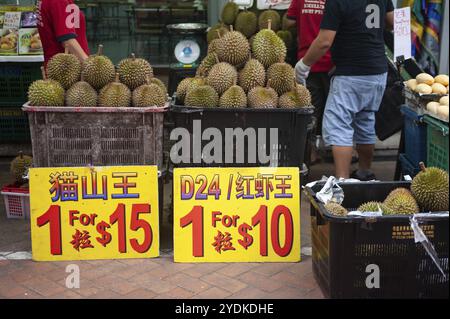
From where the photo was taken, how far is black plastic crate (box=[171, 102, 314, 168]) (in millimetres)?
3957

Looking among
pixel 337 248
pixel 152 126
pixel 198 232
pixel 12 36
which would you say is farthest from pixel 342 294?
pixel 12 36

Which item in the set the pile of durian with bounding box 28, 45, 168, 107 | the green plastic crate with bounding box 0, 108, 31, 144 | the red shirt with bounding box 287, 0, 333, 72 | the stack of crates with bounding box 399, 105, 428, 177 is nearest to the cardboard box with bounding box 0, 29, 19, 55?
the green plastic crate with bounding box 0, 108, 31, 144

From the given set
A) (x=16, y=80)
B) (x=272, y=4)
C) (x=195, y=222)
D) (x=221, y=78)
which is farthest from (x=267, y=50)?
(x=16, y=80)

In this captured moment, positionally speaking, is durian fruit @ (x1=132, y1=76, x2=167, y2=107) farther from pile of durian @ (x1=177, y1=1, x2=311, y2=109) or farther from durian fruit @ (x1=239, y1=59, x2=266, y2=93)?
durian fruit @ (x1=239, y1=59, x2=266, y2=93)

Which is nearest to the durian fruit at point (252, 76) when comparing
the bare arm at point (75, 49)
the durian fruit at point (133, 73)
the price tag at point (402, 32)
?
the durian fruit at point (133, 73)

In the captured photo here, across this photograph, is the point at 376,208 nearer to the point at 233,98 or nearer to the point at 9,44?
the point at 233,98

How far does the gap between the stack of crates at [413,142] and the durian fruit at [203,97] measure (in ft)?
5.08

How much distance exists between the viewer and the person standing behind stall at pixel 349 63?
4719 mm

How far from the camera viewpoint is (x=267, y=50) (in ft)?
13.9

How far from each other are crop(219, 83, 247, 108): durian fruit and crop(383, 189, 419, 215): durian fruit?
3.67 ft

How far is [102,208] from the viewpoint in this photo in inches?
154

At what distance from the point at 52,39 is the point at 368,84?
2558 mm

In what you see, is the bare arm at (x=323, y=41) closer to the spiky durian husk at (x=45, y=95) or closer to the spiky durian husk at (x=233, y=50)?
the spiky durian husk at (x=233, y=50)

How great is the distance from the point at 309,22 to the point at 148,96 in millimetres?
2469
